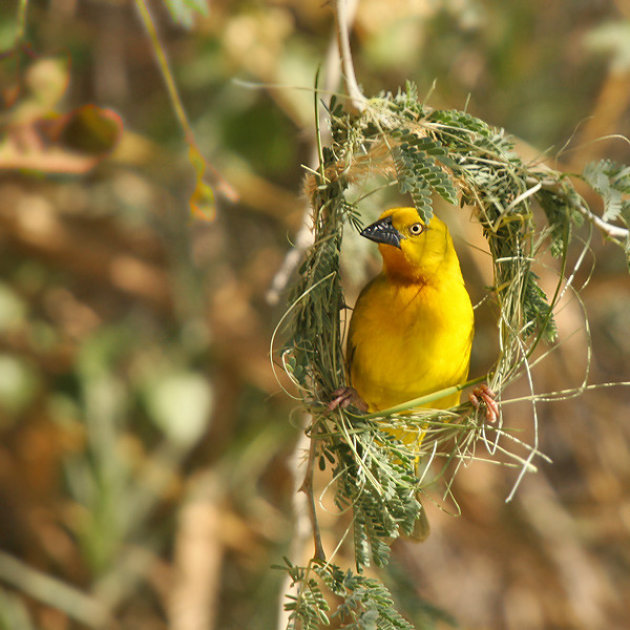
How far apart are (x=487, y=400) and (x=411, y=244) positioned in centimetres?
48

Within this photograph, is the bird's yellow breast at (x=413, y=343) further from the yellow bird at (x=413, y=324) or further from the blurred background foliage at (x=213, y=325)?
the blurred background foliage at (x=213, y=325)

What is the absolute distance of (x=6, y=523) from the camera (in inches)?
193

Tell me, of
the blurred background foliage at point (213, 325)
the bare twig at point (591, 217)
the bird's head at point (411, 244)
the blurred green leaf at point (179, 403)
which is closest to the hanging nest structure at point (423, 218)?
the bare twig at point (591, 217)

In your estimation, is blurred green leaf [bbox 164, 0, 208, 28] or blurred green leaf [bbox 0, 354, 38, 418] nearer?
blurred green leaf [bbox 164, 0, 208, 28]

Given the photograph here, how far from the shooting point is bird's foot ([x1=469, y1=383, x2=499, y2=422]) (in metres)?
1.79

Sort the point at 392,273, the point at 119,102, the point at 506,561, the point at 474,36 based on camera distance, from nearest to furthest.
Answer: the point at 392,273 < the point at 474,36 < the point at 119,102 < the point at 506,561

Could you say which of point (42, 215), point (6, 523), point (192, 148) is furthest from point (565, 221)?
point (6, 523)

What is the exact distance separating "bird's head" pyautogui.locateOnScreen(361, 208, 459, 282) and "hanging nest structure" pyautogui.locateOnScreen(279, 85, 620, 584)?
0.14m

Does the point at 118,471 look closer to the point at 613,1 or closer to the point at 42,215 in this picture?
the point at 42,215

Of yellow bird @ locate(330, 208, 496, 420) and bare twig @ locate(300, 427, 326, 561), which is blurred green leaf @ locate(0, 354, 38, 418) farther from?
bare twig @ locate(300, 427, 326, 561)

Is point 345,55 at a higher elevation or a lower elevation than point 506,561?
lower

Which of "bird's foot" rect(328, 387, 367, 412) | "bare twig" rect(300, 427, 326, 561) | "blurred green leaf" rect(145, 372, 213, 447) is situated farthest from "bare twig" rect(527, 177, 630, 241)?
"blurred green leaf" rect(145, 372, 213, 447)

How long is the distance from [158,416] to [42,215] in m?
1.24

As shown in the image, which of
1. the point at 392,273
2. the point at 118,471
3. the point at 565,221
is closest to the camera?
the point at 565,221
